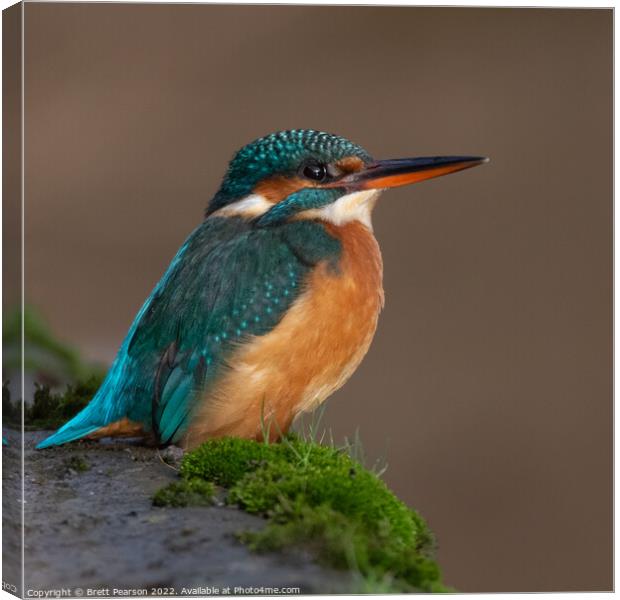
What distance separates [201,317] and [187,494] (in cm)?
77

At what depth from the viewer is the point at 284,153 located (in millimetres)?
5109

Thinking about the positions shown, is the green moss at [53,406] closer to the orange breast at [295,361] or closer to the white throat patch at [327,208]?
the orange breast at [295,361]

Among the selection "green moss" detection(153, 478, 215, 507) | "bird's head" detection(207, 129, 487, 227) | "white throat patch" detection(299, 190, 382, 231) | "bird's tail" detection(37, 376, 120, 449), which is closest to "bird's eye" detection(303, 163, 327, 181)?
"bird's head" detection(207, 129, 487, 227)

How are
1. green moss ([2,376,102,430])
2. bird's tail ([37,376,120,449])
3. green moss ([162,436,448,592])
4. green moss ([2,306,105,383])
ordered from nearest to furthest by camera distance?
green moss ([162,436,448,592]), green moss ([2,306,105,383]), bird's tail ([37,376,120,449]), green moss ([2,376,102,430])

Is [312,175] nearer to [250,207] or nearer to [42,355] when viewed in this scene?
[250,207]

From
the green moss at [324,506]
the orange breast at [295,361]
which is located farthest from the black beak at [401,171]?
the green moss at [324,506]

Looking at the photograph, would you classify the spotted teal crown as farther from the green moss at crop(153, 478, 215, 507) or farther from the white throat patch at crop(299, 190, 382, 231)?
the green moss at crop(153, 478, 215, 507)

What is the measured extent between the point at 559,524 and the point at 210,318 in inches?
72.0

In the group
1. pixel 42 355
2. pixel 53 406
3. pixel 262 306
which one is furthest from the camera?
pixel 42 355

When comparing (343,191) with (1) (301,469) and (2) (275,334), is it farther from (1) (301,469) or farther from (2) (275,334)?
(1) (301,469)

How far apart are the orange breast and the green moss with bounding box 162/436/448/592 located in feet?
0.39

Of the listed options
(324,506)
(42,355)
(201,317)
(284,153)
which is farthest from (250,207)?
(42,355)

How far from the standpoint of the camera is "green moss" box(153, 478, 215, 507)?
180 inches

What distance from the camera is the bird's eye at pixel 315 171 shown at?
512 centimetres
